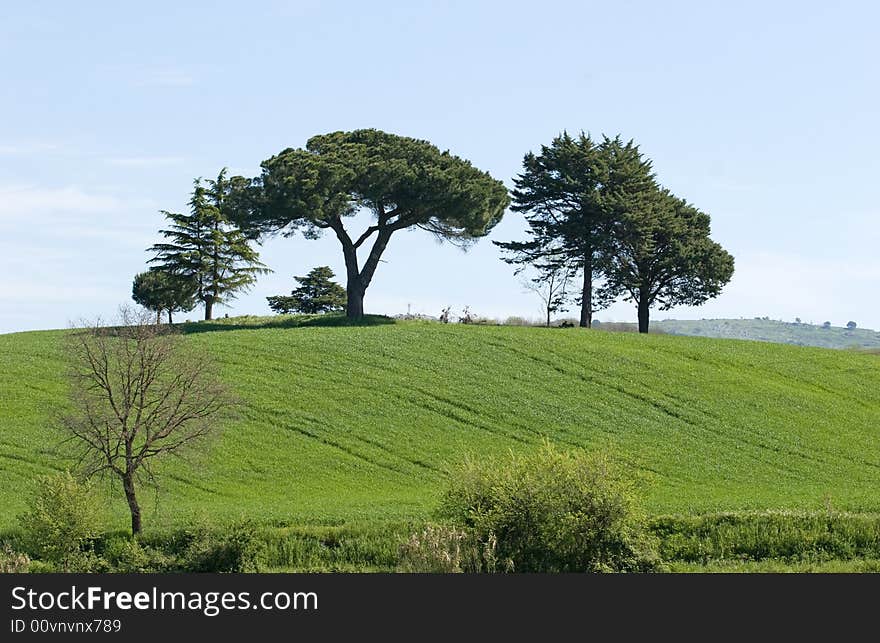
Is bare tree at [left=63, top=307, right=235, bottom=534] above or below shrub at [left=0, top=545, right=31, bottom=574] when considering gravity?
above

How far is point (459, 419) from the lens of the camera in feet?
177

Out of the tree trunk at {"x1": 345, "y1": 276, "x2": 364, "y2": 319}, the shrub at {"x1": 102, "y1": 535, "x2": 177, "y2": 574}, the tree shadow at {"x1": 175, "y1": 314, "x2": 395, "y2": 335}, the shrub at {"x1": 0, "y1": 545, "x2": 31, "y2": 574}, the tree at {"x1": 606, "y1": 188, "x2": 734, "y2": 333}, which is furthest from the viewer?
the tree at {"x1": 606, "y1": 188, "x2": 734, "y2": 333}

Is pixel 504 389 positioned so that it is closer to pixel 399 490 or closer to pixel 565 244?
pixel 399 490

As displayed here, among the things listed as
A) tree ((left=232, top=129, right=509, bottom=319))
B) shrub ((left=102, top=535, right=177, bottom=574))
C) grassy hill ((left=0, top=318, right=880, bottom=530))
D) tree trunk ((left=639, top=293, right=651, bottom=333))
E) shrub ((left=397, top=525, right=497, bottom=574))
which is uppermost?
tree ((left=232, top=129, right=509, bottom=319))

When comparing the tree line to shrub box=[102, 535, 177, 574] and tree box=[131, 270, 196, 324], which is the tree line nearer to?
tree box=[131, 270, 196, 324]

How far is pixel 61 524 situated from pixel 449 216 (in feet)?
171

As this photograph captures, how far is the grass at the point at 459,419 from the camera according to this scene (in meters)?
41.7

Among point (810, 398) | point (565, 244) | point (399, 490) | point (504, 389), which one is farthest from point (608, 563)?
point (565, 244)

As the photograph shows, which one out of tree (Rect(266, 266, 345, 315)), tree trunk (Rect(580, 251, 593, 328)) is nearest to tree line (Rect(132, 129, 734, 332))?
tree trunk (Rect(580, 251, 593, 328))

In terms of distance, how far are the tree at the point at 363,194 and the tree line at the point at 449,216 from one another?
94mm

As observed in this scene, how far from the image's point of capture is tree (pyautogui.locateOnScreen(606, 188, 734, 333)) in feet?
292

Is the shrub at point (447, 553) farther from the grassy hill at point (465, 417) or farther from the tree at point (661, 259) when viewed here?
the tree at point (661, 259)

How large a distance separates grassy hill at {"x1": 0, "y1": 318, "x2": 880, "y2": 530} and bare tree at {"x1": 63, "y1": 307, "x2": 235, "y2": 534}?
2.25m

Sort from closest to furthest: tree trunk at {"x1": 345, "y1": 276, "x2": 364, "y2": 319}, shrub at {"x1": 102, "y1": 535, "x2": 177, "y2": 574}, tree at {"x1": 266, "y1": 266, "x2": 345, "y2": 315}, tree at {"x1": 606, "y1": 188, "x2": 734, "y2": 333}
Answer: shrub at {"x1": 102, "y1": 535, "x2": 177, "y2": 574} < tree trunk at {"x1": 345, "y1": 276, "x2": 364, "y2": 319} < tree at {"x1": 606, "y1": 188, "x2": 734, "y2": 333} < tree at {"x1": 266, "y1": 266, "x2": 345, "y2": 315}
